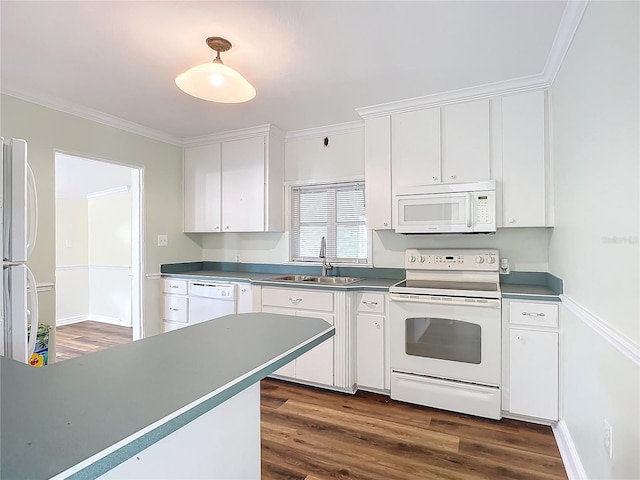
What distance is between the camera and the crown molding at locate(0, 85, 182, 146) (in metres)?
2.74

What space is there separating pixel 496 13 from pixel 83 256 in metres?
6.20

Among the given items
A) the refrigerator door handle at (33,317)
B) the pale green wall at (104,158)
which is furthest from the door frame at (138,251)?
the refrigerator door handle at (33,317)

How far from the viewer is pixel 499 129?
270cm

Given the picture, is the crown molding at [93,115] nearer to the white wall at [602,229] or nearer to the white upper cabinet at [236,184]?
the white upper cabinet at [236,184]

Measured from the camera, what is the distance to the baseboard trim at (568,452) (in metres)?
1.80

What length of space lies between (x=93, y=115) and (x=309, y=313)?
2615mm

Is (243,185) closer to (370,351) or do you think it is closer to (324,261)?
(324,261)

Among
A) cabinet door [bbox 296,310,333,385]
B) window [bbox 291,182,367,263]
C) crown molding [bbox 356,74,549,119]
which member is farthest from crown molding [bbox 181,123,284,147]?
cabinet door [bbox 296,310,333,385]

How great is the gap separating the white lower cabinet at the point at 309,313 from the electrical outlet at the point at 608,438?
6.05 feet

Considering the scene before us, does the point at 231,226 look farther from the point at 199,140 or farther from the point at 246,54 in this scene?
the point at 246,54

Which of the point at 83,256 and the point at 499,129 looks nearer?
the point at 499,129

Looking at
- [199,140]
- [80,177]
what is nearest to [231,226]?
[199,140]

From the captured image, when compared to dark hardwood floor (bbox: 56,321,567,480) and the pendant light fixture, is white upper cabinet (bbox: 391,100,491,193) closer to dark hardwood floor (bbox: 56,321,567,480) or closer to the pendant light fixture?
the pendant light fixture

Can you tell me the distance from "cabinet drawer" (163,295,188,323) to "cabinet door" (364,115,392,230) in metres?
2.11
